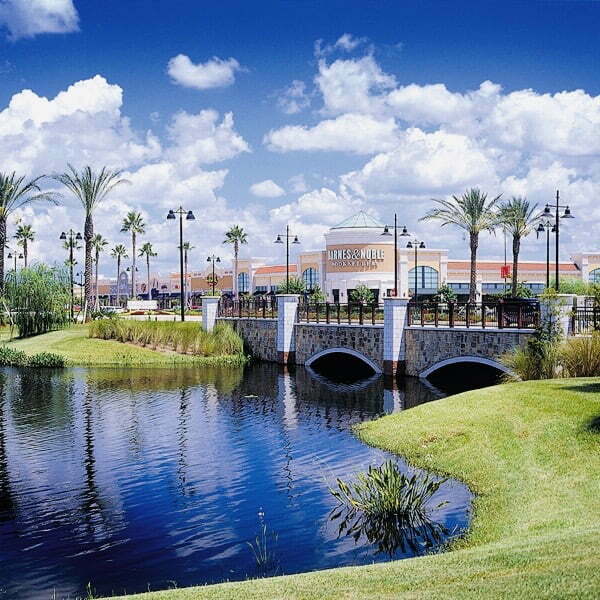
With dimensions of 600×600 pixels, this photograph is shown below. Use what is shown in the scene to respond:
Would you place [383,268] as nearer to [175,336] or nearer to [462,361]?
[175,336]

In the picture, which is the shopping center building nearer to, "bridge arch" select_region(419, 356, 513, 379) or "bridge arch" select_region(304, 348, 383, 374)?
"bridge arch" select_region(304, 348, 383, 374)

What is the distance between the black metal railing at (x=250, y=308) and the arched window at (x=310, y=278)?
3954 centimetres

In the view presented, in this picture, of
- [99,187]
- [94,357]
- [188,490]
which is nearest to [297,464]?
[188,490]

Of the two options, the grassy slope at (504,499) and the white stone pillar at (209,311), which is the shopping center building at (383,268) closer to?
the white stone pillar at (209,311)

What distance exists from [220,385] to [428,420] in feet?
57.6

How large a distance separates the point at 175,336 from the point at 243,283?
63.2m

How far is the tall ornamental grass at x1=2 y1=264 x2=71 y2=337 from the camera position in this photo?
55.5 metres

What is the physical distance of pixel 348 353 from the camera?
4166 cm

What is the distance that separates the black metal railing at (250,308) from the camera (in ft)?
165

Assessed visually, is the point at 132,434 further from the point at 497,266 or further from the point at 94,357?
the point at 497,266

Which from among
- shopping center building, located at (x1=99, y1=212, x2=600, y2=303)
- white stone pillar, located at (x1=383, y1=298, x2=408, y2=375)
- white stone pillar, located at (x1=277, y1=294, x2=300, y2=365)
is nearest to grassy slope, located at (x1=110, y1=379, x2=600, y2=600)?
white stone pillar, located at (x1=383, y1=298, x2=408, y2=375)

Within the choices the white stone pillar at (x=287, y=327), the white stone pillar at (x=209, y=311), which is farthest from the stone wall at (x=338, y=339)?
the white stone pillar at (x=209, y=311)

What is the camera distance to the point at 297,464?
20.1m

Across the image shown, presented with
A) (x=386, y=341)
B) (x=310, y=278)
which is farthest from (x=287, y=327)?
(x=310, y=278)
